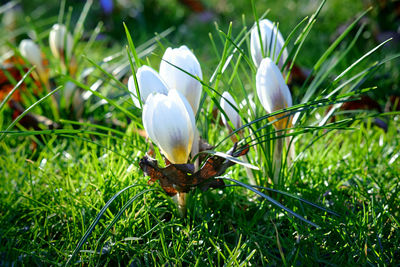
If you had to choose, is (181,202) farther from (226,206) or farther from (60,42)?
(60,42)

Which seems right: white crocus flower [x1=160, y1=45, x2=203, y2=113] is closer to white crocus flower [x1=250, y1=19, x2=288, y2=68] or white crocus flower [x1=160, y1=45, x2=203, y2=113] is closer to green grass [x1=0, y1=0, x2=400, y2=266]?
green grass [x1=0, y1=0, x2=400, y2=266]

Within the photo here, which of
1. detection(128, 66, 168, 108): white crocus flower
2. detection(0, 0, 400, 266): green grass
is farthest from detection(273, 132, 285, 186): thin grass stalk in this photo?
detection(128, 66, 168, 108): white crocus flower

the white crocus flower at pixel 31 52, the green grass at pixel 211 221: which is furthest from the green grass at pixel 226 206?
the white crocus flower at pixel 31 52

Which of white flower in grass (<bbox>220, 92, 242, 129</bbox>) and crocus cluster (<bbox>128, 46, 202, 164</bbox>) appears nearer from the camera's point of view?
crocus cluster (<bbox>128, 46, 202, 164</bbox>)

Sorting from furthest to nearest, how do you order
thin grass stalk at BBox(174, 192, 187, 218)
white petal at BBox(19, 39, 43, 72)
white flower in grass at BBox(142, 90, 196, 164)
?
white petal at BBox(19, 39, 43, 72)
thin grass stalk at BBox(174, 192, 187, 218)
white flower in grass at BBox(142, 90, 196, 164)

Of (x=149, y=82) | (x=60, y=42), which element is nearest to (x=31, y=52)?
(x=60, y=42)

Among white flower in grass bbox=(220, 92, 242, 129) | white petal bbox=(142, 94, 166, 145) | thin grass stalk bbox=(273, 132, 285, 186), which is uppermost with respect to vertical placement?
white flower in grass bbox=(220, 92, 242, 129)

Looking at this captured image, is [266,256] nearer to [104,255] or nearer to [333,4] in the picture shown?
[104,255]

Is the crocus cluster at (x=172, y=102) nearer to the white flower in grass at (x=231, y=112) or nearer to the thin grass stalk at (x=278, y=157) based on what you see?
the white flower in grass at (x=231, y=112)
